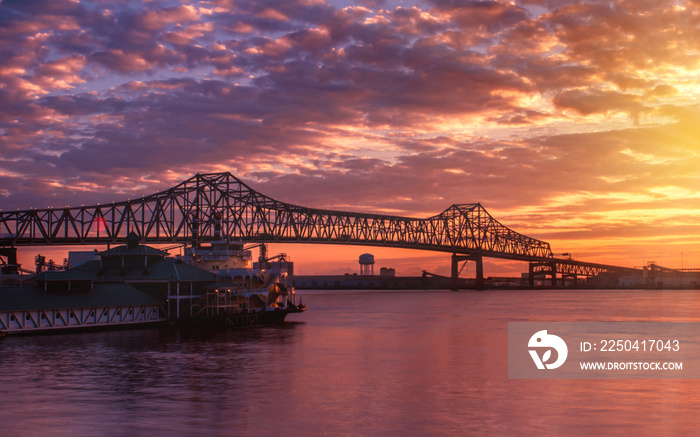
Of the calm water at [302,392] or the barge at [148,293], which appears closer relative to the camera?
the calm water at [302,392]

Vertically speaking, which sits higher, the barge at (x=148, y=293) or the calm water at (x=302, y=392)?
the barge at (x=148, y=293)

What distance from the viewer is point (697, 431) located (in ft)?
114

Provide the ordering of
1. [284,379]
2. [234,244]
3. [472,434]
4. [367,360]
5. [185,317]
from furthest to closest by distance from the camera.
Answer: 1. [234,244]
2. [185,317]
3. [367,360]
4. [284,379]
5. [472,434]

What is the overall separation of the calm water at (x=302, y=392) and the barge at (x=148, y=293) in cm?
400

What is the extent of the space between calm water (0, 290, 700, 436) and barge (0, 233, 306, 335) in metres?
4.00

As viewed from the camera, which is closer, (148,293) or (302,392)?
(302,392)

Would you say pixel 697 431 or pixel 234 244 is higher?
pixel 234 244

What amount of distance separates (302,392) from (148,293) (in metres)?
47.8

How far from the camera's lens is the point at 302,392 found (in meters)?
44.6

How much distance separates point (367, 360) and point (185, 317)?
1277 inches

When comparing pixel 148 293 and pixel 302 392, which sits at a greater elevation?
pixel 148 293

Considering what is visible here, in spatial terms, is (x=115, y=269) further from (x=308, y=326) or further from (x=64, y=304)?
(x=308, y=326)

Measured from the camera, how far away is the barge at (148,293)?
75.3 metres

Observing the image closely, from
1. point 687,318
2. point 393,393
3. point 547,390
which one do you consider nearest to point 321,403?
point 393,393
